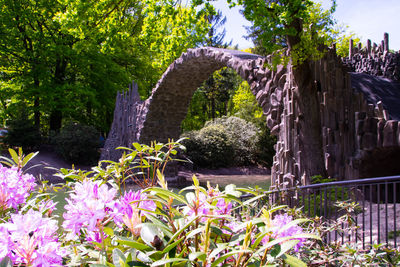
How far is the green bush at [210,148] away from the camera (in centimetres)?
1698

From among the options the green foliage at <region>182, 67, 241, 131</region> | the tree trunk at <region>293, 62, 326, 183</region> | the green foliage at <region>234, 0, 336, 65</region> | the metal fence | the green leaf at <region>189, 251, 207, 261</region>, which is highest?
the green foliage at <region>182, 67, 241, 131</region>

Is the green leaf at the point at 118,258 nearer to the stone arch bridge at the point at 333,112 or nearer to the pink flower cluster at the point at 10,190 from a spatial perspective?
the pink flower cluster at the point at 10,190

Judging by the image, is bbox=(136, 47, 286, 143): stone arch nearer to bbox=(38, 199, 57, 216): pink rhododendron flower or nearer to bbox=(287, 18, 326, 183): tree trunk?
bbox=(287, 18, 326, 183): tree trunk

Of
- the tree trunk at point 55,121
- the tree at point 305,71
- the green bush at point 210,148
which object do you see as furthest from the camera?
the tree trunk at point 55,121

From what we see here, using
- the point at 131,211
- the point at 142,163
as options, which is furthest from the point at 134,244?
the point at 142,163

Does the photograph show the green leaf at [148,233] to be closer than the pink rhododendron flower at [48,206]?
Yes

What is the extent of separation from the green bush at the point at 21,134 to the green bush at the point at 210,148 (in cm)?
674

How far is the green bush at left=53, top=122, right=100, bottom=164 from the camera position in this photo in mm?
15273

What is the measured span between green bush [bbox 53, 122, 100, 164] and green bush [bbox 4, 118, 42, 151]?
93 cm

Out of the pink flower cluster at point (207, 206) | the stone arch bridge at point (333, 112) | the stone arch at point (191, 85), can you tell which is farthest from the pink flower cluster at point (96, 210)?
the stone arch at point (191, 85)

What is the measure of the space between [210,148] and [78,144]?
5.90 m

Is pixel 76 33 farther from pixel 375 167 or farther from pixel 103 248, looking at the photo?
pixel 103 248

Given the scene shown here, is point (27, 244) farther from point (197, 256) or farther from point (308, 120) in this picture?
point (308, 120)

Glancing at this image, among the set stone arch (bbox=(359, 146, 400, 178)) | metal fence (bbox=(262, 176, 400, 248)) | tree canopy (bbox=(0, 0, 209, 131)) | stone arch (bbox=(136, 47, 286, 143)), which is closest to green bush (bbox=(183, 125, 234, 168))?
tree canopy (bbox=(0, 0, 209, 131))
